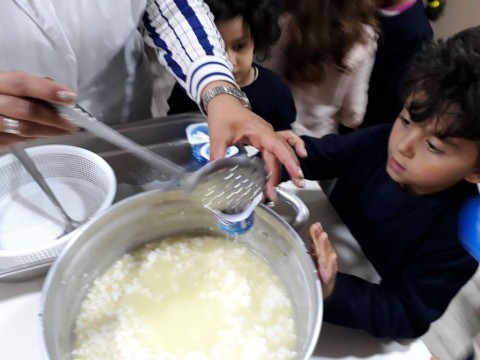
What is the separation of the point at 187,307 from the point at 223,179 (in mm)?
210

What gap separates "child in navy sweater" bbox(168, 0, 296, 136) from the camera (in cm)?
105

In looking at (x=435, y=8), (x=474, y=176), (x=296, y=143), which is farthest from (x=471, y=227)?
(x=435, y=8)

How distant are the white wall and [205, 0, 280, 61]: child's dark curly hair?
1123 mm

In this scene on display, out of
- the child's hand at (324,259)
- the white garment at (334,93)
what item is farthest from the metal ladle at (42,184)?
the white garment at (334,93)

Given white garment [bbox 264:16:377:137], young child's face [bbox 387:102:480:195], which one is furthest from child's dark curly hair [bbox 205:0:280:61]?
young child's face [bbox 387:102:480:195]

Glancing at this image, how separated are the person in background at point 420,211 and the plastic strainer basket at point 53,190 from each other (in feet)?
1.15

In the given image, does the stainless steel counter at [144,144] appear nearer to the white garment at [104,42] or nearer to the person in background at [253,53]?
the white garment at [104,42]

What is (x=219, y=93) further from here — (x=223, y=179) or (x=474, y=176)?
(x=474, y=176)

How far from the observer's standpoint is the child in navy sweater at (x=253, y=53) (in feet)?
3.43

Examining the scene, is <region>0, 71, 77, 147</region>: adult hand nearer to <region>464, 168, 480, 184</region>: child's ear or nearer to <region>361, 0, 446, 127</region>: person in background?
<region>464, 168, 480, 184</region>: child's ear

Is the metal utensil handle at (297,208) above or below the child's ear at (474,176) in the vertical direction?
below

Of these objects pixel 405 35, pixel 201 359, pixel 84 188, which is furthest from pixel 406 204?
pixel 405 35

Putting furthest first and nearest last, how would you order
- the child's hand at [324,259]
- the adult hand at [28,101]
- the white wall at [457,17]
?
1. the white wall at [457,17]
2. the child's hand at [324,259]
3. the adult hand at [28,101]

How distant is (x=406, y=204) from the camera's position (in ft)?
2.54
